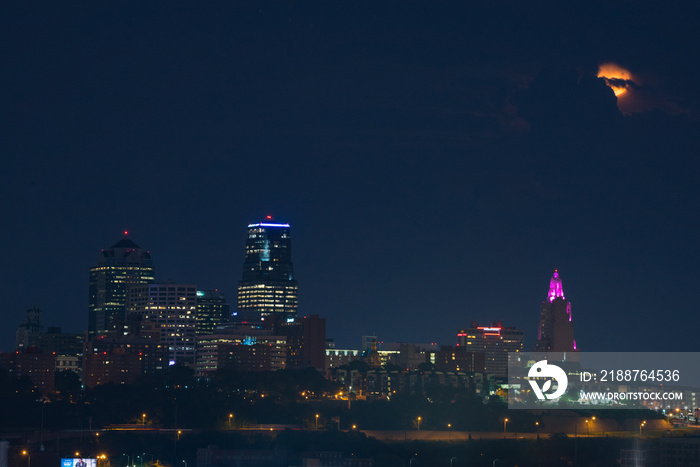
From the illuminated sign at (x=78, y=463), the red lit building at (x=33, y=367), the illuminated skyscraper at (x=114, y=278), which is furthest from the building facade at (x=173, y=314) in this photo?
the illuminated sign at (x=78, y=463)

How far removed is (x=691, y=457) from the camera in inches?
3184

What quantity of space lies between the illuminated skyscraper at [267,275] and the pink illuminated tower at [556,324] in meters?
33.8

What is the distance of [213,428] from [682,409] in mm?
36335

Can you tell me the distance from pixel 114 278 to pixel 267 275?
2223cm

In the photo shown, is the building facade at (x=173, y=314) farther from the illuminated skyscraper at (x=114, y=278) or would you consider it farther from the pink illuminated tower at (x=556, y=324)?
the pink illuminated tower at (x=556, y=324)

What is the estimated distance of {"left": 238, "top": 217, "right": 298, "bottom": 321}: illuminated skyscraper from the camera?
176 metres

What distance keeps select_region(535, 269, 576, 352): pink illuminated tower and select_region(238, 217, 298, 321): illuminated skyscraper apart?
33764mm

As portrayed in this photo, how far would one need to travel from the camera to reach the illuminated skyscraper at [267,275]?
176 m

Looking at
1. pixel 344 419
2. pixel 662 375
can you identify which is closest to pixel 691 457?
pixel 662 375

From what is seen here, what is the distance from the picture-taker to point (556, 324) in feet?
541

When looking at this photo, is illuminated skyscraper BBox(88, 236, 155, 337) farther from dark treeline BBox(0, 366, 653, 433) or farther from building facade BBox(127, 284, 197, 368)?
dark treeline BBox(0, 366, 653, 433)

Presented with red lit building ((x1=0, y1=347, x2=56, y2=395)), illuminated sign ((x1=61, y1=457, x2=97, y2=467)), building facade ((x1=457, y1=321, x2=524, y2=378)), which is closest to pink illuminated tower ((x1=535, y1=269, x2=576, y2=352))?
building facade ((x1=457, y1=321, x2=524, y2=378))

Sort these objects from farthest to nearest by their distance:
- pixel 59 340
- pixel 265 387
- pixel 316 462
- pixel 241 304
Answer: pixel 241 304
pixel 59 340
pixel 265 387
pixel 316 462

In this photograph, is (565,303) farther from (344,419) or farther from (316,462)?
(316,462)
